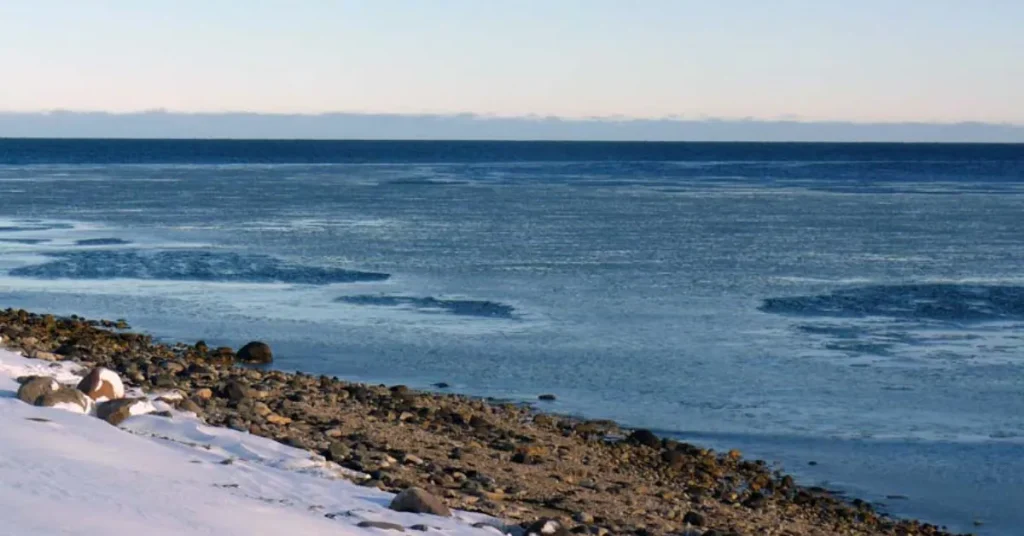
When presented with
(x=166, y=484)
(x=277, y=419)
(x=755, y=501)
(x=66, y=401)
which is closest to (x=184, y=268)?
(x=277, y=419)

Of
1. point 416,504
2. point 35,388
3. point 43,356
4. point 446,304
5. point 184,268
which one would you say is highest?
point 35,388

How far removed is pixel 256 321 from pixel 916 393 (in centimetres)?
1082

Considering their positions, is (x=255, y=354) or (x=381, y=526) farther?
(x=255, y=354)

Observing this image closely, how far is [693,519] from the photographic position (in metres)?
11.2

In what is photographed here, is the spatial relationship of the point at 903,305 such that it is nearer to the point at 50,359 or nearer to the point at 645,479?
the point at 645,479

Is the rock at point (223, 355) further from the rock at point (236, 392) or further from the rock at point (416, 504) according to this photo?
the rock at point (416, 504)

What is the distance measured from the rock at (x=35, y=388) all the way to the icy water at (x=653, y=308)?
638 centimetres

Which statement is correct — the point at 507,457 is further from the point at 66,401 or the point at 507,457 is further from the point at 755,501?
the point at 66,401

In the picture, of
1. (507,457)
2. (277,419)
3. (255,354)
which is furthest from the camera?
(255,354)

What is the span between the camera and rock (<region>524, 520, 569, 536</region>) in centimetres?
947

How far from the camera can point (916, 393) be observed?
1741 cm

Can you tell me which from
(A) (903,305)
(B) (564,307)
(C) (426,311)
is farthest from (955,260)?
(C) (426,311)

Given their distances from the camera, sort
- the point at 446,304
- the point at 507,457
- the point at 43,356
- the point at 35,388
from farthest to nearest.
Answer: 1. the point at 446,304
2. the point at 43,356
3. the point at 507,457
4. the point at 35,388

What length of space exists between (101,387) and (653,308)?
13783 millimetres
